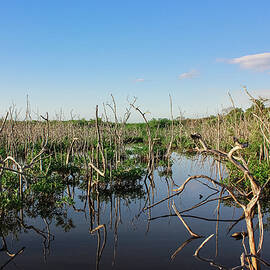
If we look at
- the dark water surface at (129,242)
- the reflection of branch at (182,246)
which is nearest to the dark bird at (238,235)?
the dark water surface at (129,242)

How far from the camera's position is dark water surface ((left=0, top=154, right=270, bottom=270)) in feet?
14.1

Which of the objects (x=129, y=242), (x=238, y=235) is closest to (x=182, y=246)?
(x=129, y=242)

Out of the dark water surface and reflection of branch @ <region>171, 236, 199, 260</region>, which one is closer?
the dark water surface

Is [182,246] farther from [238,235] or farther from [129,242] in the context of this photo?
[238,235]

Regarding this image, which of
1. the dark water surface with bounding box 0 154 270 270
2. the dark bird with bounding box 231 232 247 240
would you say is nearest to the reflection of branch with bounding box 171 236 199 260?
the dark water surface with bounding box 0 154 270 270

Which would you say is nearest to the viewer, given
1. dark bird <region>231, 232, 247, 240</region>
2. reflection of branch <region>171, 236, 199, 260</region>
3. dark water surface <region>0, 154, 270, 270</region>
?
dark water surface <region>0, 154, 270, 270</region>

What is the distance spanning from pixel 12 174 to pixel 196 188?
5.13m

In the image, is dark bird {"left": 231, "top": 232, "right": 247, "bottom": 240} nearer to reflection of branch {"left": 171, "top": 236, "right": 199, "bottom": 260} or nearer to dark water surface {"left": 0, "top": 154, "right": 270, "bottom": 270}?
dark water surface {"left": 0, "top": 154, "right": 270, "bottom": 270}

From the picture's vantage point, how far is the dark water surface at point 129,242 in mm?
4301

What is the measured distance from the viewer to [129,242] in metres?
5.09

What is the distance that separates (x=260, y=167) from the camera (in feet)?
24.6

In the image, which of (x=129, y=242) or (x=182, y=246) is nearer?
(x=182, y=246)

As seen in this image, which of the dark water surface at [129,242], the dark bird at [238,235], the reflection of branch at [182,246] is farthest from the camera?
the dark bird at [238,235]

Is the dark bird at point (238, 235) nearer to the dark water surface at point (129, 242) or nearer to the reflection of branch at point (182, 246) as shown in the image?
the dark water surface at point (129, 242)
